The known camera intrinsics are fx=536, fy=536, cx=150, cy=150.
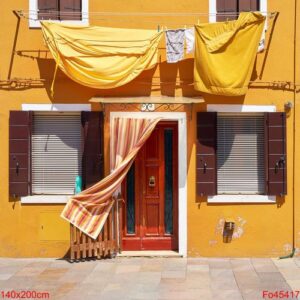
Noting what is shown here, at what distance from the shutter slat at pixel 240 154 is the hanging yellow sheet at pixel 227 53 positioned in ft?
2.63

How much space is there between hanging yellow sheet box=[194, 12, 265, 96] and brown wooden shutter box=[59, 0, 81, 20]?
2218 mm

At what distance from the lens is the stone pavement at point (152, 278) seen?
7621 mm

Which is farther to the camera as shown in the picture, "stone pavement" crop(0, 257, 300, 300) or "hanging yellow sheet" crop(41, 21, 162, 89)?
"hanging yellow sheet" crop(41, 21, 162, 89)

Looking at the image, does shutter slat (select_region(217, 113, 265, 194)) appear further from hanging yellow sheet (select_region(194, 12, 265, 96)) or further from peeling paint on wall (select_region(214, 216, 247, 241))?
hanging yellow sheet (select_region(194, 12, 265, 96))

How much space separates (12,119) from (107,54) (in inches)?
81.2

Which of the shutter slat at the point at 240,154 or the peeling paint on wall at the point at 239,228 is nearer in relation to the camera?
the peeling paint on wall at the point at 239,228

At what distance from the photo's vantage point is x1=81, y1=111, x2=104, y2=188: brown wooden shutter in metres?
9.60

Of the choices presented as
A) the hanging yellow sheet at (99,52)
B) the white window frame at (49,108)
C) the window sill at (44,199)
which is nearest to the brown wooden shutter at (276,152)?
the hanging yellow sheet at (99,52)

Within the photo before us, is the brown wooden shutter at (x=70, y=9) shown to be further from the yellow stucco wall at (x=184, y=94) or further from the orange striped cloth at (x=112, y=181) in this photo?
the orange striped cloth at (x=112, y=181)

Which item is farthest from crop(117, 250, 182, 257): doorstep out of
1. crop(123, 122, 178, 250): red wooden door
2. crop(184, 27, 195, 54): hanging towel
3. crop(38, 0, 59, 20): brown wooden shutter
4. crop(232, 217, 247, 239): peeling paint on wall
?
crop(38, 0, 59, 20): brown wooden shutter

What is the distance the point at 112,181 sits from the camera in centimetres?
935

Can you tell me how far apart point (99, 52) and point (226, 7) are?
2476mm

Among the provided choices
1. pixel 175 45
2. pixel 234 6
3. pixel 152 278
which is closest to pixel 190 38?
pixel 175 45

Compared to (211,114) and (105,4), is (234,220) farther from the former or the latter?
(105,4)
